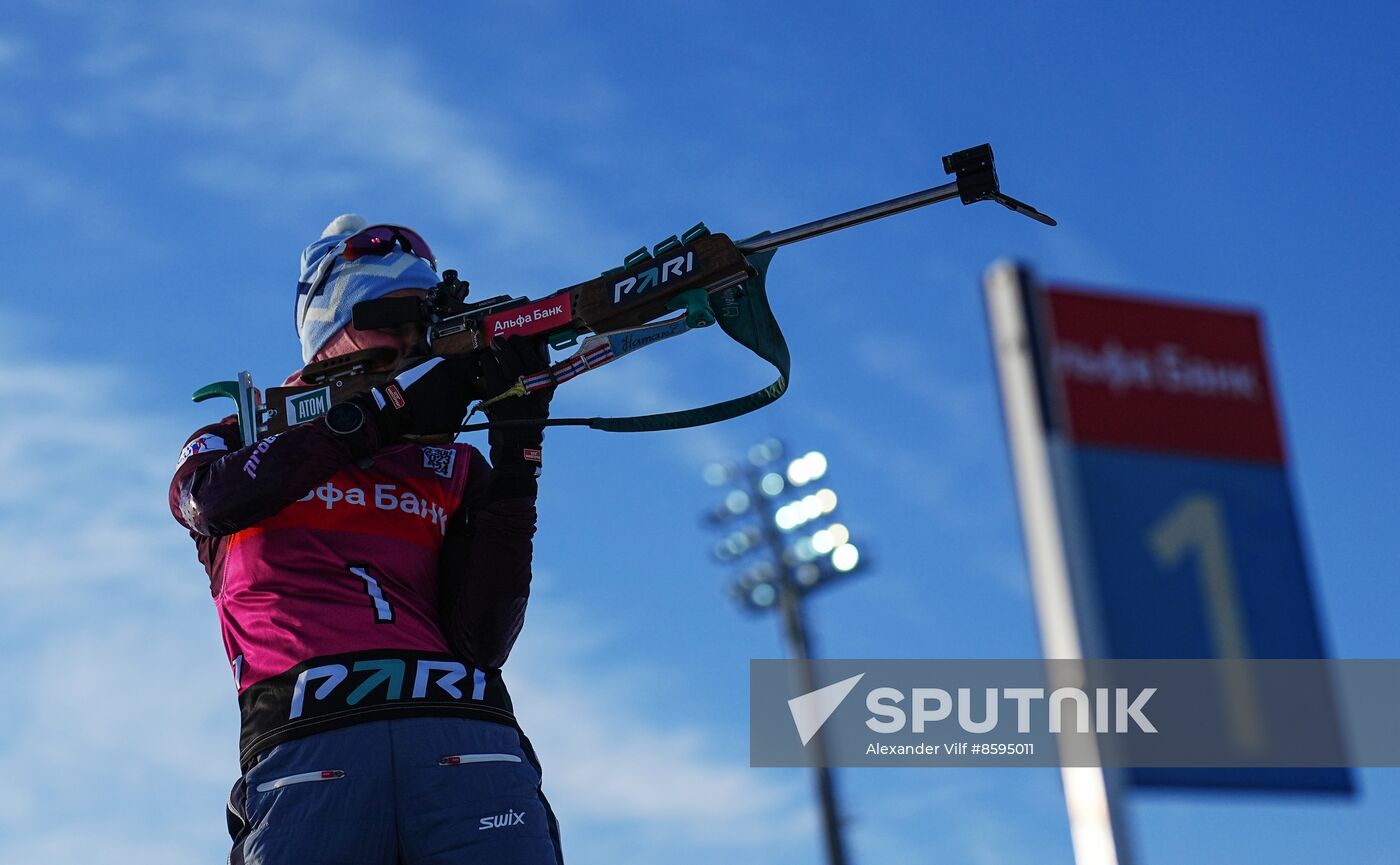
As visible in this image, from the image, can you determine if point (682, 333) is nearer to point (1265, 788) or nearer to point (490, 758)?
point (490, 758)

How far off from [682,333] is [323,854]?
1.67 metres

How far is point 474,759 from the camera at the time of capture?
4.07 meters

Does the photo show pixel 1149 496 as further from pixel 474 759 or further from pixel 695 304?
pixel 695 304

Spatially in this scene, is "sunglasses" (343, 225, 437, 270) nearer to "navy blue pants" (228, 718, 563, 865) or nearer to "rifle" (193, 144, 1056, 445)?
"rifle" (193, 144, 1056, 445)

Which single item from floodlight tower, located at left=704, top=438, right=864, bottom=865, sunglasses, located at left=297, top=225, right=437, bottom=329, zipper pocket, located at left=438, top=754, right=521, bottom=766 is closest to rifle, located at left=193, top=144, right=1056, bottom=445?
sunglasses, located at left=297, top=225, right=437, bottom=329

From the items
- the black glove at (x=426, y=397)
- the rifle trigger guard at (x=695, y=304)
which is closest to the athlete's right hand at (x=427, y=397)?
the black glove at (x=426, y=397)

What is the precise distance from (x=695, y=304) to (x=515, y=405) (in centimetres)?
55

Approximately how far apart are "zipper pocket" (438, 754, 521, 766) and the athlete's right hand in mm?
840

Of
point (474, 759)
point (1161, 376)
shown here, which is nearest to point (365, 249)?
point (474, 759)

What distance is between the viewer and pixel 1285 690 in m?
2.67

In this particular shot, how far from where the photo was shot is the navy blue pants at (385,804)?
387 cm

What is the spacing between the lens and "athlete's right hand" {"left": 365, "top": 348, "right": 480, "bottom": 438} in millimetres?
4379

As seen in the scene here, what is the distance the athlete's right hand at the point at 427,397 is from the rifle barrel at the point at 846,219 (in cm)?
82

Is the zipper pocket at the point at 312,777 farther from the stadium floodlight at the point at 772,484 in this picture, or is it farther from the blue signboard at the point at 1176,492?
the stadium floodlight at the point at 772,484
